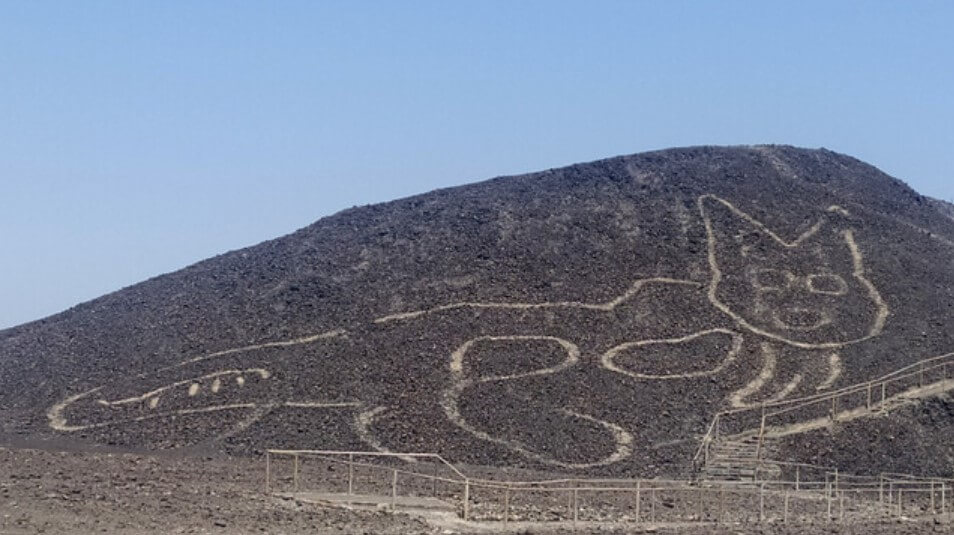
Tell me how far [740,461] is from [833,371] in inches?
282

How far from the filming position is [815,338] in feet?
164

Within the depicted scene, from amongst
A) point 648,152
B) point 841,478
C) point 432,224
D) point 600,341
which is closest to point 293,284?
point 432,224

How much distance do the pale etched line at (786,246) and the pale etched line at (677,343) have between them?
1157 mm

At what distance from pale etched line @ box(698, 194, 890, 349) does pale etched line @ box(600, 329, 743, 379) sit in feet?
3.80

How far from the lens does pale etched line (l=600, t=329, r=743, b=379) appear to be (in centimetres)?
4700

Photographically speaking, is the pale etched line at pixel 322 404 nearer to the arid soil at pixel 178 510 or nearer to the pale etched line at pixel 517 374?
the pale etched line at pixel 517 374

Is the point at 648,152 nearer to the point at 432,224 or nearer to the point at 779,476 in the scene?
the point at 432,224

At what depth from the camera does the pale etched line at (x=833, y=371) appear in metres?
46.7

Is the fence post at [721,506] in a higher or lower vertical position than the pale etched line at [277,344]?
lower

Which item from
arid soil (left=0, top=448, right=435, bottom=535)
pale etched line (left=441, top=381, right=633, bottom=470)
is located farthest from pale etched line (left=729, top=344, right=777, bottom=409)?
arid soil (left=0, top=448, right=435, bottom=535)

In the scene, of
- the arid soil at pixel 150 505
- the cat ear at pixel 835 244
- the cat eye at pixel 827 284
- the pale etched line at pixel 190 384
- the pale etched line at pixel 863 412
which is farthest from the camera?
the cat ear at pixel 835 244

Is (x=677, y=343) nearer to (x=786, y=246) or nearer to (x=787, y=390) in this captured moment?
(x=787, y=390)

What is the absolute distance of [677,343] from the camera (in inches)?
1928

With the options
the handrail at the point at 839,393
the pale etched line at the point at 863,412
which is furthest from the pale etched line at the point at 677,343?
the pale etched line at the point at 863,412
